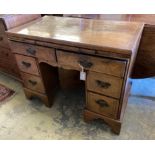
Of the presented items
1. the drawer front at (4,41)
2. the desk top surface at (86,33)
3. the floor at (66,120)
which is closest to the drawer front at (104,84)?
the desk top surface at (86,33)

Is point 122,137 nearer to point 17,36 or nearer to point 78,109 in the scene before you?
point 78,109

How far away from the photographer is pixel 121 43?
3.14 ft

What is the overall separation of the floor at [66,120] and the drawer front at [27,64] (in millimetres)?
440

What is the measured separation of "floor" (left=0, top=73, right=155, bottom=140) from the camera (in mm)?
1355

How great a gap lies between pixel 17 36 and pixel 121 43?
766 mm

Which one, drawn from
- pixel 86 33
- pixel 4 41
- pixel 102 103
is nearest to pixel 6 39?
pixel 4 41

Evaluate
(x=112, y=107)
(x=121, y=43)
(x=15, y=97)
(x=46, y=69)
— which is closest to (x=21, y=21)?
(x=46, y=69)

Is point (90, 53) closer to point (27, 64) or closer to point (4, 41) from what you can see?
point (27, 64)

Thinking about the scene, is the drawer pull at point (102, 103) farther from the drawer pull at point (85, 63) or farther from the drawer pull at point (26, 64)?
the drawer pull at point (26, 64)

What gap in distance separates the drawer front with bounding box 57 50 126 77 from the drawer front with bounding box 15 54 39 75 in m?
0.28

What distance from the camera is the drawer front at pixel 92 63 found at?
3.19 ft

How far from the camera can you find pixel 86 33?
1122 millimetres

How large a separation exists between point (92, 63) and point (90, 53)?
72mm

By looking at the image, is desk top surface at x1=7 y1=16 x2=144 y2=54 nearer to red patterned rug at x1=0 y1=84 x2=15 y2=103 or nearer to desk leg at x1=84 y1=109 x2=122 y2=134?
desk leg at x1=84 y1=109 x2=122 y2=134
